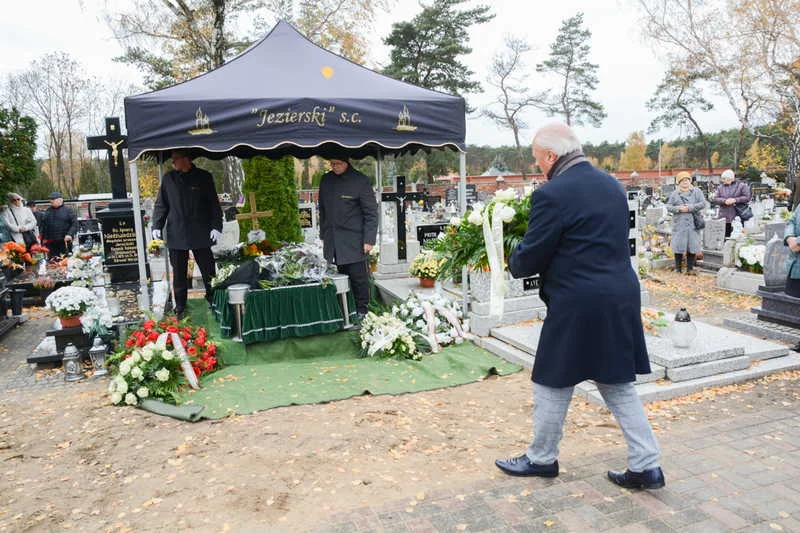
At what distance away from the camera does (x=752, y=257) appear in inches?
331

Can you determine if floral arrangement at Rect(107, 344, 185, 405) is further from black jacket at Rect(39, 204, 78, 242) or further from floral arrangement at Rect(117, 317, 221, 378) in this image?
black jacket at Rect(39, 204, 78, 242)

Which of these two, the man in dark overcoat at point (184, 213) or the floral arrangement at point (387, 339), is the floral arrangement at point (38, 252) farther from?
the floral arrangement at point (387, 339)

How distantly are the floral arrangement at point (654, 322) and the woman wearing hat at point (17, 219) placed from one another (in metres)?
10.6

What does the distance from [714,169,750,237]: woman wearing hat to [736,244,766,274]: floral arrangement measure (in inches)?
95.3

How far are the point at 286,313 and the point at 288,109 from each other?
80.1 inches

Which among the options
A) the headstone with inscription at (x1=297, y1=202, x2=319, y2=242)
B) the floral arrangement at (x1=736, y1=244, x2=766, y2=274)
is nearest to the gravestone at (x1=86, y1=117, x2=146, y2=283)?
the headstone with inscription at (x1=297, y1=202, x2=319, y2=242)

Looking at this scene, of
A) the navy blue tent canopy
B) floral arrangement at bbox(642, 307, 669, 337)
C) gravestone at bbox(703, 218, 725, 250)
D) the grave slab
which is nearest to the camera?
the grave slab

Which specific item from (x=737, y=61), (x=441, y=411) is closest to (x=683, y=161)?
(x=737, y=61)

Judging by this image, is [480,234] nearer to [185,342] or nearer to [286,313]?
[286,313]

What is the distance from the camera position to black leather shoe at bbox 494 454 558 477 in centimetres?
314

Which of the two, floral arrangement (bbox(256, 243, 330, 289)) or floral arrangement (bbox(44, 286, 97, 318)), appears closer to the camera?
floral arrangement (bbox(44, 286, 97, 318))

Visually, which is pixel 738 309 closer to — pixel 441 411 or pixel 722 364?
pixel 722 364

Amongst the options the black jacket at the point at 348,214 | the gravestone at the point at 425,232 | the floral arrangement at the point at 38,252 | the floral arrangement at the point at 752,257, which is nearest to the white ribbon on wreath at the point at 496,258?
the black jacket at the point at 348,214

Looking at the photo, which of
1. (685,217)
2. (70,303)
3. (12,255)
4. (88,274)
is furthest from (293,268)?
(685,217)
